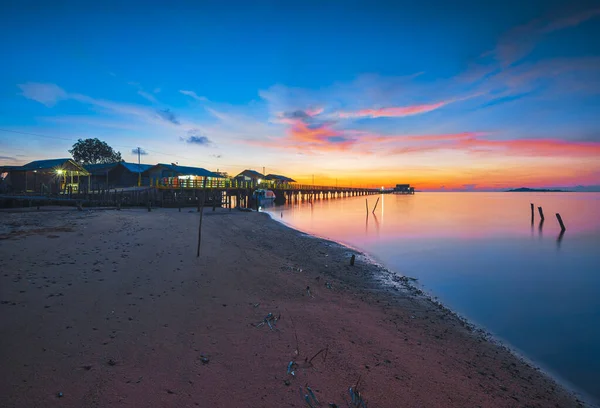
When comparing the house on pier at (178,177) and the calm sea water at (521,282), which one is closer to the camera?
the calm sea water at (521,282)

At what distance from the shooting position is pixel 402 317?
7.81m

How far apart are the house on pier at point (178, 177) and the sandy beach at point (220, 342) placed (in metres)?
31.7

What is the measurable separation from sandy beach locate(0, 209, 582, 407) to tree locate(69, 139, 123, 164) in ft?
241

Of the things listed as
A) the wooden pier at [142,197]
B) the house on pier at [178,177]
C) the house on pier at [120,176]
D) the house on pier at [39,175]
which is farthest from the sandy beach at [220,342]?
the house on pier at [120,176]

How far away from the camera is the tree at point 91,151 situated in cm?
6800

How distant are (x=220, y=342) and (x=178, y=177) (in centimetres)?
4424

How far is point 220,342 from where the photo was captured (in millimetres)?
5043

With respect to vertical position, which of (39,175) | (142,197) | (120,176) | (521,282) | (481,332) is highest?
(120,176)

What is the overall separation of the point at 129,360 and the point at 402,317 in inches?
256

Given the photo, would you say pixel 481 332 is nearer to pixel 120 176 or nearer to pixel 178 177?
pixel 178 177

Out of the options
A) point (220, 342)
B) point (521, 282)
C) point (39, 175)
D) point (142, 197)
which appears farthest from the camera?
point (39, 175)

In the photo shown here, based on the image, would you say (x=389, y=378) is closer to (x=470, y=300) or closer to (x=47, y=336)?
(x=47, y=336)

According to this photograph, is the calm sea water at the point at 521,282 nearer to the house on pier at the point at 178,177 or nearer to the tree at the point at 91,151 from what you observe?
the house on pier at the point at 178,177

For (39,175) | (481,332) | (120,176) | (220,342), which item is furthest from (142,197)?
(481,332)
